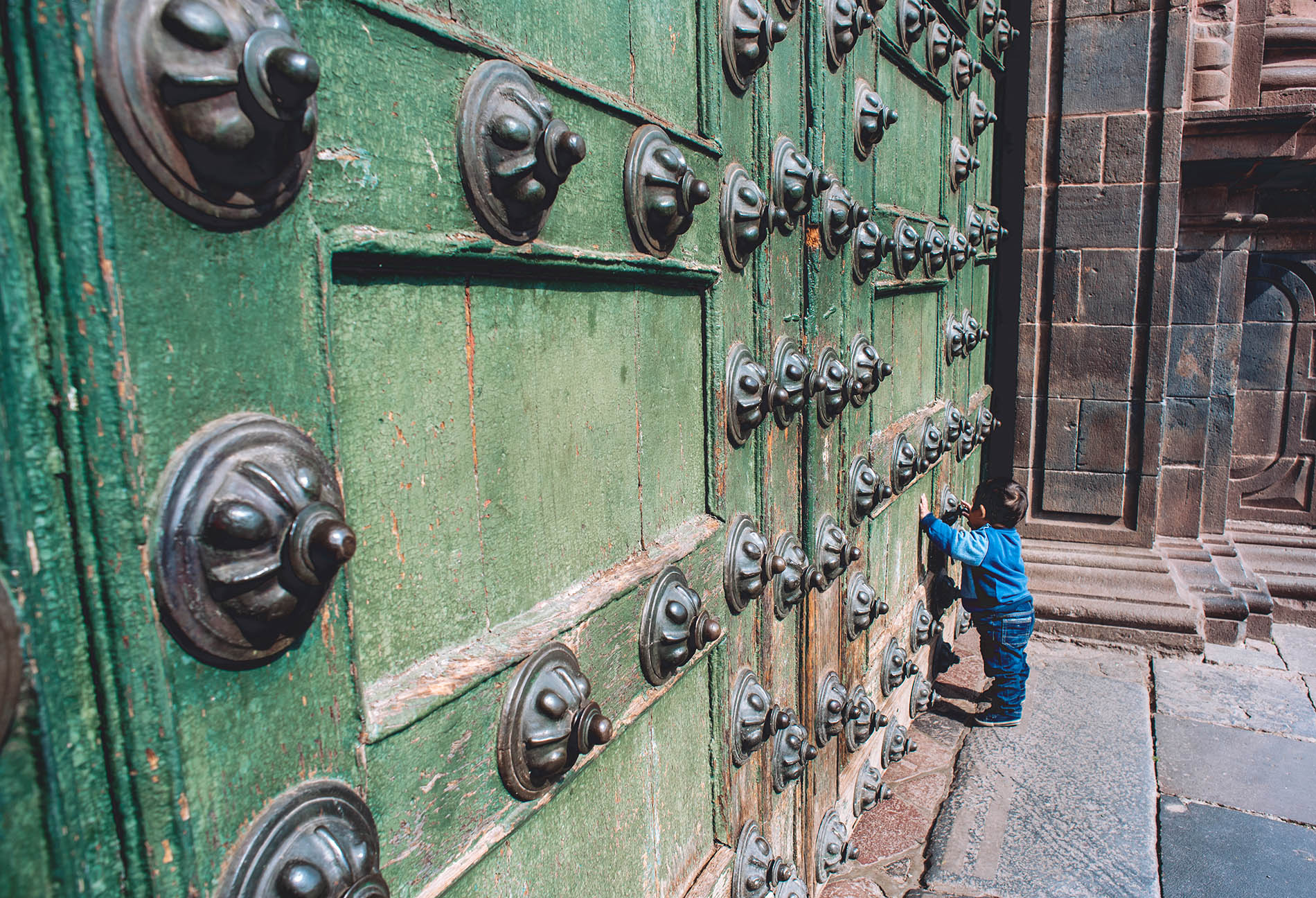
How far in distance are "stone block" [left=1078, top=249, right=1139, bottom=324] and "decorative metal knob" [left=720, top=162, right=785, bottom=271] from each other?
3.36 m

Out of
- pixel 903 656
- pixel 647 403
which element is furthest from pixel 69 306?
pixel 903 656

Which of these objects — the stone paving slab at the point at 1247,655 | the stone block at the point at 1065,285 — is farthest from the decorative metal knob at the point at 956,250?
the stone paving slab at the point at 1247,655

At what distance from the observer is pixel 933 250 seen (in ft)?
8.38

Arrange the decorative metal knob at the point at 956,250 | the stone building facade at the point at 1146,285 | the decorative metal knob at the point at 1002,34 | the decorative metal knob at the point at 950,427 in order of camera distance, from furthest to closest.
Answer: the stone building facade at the point at 1146,285, the decorative metal knob at the point at 1002,34, the decorative metal knob at the point at 950,427, the decorative metal knob at the point at 956,250

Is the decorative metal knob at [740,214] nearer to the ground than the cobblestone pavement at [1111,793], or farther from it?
farther from it

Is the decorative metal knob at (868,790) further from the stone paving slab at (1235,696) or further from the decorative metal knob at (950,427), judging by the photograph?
the stone paving slab at (1235,696)

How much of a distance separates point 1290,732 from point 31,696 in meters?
3.89

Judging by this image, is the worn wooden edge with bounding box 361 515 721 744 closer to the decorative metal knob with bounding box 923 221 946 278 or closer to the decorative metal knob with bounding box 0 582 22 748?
the decorative metal knob with bounding box 0 582 22 748

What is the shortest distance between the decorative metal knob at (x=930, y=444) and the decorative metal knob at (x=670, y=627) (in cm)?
172

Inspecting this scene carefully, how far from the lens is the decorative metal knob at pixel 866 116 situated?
6.24 ft

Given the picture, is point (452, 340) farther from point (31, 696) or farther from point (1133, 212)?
point (1133, 212)

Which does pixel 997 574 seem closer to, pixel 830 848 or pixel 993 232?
pixel 830 848

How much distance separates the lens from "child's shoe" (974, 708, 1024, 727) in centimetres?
303

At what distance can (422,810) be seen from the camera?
28.3 inches
